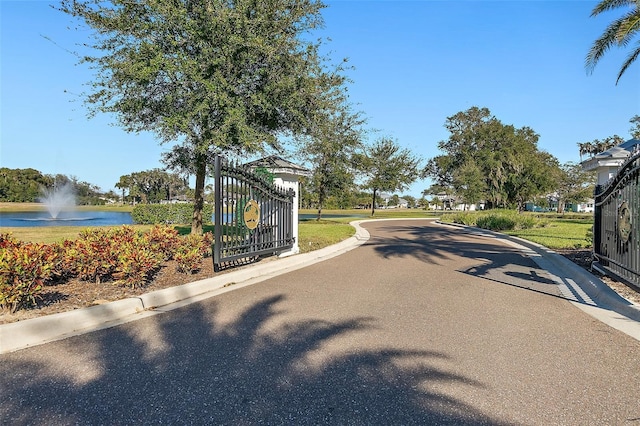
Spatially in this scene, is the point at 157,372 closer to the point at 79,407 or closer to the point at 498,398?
the point at 79,407

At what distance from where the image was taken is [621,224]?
21.0ft

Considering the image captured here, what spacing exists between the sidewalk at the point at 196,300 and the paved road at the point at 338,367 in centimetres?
24

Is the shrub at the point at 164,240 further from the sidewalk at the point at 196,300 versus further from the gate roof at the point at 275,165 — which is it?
the gate roof at the point at 275,165

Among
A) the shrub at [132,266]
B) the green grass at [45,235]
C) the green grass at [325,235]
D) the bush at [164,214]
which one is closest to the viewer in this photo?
the shrub at [132,266]

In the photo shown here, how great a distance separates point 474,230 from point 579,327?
17791 millimetres

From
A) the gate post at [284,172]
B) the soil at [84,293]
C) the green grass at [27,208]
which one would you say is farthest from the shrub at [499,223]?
the green grass at [27,208]

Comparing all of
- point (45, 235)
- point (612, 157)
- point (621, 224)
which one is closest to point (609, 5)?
point (612, 157)

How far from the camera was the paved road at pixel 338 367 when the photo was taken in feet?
9.05

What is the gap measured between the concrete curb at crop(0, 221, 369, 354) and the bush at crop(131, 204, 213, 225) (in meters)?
21.8

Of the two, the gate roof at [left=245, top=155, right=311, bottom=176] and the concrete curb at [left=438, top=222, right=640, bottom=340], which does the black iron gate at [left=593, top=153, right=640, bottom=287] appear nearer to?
the concrete curb at [left=438, top=222, right=640, bottom=340]

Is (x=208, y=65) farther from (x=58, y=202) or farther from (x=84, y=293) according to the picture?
(x=58, y=202)

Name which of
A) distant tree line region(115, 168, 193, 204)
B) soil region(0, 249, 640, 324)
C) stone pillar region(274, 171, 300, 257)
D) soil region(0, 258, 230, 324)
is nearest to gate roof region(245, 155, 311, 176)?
stone pillar region(274, 171, 300, 257)

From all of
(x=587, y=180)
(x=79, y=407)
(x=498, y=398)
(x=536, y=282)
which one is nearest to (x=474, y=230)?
(x=536, y=282)

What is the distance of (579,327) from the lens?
4.75 meters
